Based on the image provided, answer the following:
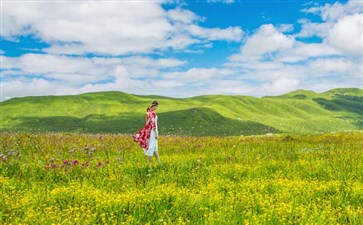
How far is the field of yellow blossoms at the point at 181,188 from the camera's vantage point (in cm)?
759

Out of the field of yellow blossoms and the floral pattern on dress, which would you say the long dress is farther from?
the field of yellow blossoms

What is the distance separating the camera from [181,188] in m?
10.3

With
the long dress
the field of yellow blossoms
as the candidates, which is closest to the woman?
the long dress

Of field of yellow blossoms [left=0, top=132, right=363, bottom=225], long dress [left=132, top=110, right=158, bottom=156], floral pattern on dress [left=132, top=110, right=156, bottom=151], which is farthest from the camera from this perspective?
floral pattern on dress [left=132, top=110, right=156, bottom=151]

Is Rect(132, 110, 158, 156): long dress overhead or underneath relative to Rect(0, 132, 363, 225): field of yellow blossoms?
overhead

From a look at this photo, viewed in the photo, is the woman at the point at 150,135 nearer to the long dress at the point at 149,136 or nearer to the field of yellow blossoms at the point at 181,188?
the long dress at the point at 149,136

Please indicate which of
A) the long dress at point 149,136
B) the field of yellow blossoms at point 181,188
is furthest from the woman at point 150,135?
the field of yellow blossoms at point 181,188

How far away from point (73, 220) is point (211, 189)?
3.71 m

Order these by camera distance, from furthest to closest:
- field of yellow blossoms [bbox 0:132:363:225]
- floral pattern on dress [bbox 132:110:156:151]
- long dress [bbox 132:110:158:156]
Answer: floral pattern on dress [bbox 132:110:156:151], long dress [bbox 132:110:158:156], field of yellow blossoms [bbox 0:132:363:225]

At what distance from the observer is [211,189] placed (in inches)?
388

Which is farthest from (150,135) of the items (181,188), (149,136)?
(181,188)

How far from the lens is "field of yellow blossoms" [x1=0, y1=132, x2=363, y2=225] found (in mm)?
7590

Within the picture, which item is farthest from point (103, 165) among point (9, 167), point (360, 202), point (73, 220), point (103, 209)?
point (360, 202)

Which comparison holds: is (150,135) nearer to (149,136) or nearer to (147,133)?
(149,136)
